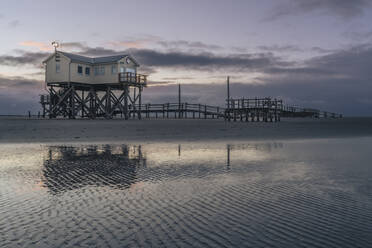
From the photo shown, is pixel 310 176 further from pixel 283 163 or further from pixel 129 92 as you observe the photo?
pixel 129 92

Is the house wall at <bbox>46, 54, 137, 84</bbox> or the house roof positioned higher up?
the house roof

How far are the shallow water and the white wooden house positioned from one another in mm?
34537

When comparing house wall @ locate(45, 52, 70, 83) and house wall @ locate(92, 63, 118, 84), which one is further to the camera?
house wall @ locate(92, 63, 118, 84)

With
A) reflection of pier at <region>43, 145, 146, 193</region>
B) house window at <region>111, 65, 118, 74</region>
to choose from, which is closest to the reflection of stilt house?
house window at <region>111, 65, 118, 74</region>

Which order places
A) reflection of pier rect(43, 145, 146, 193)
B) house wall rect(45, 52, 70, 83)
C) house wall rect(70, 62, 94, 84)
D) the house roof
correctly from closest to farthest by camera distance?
reflection of pier rect(43, 145, 146, 193), house wall rect(45, 52, 70, 83), house wall rect(70, 62, 94, 84), the house roof

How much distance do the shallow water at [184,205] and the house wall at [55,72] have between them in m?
34.8

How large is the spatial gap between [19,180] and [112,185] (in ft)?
6.63

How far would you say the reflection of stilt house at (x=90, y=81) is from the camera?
4134cm

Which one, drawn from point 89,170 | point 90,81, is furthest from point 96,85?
point 89,170

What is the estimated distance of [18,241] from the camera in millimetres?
3340

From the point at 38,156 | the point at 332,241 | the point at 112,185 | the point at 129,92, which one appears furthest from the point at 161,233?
the point at 129,92

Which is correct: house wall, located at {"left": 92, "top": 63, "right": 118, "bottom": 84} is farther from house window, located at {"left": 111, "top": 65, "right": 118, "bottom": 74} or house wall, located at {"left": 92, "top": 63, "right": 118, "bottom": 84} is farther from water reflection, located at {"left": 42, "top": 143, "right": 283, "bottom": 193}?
water reflection, located at {"left": 42, "top": 143, "right": 283, "bottom": 193}

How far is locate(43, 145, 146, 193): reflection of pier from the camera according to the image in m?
6.30

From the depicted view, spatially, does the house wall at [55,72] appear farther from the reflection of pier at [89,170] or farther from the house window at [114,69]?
the reflection of pier at [89,170]
